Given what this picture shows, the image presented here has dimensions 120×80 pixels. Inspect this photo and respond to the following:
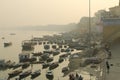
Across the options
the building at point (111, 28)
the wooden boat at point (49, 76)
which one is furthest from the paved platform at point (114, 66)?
the wooden boat at point (49, 76)

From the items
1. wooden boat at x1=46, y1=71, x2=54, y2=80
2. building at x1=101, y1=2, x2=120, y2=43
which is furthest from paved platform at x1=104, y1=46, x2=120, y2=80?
wooden boat at x1=46, y1=71, x2=54, y2=80

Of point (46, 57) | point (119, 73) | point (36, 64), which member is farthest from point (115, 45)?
point (46, 57)

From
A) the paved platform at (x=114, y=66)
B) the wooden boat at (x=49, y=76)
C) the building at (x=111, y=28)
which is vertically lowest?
the wooden boat at (x=49, y=76)

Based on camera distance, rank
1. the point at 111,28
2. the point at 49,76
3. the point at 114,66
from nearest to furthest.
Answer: the point at 114,66 → the point at 111,28 → the point at 49,76

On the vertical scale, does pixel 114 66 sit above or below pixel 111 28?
below

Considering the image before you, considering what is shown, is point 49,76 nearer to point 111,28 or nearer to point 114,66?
point 111,28

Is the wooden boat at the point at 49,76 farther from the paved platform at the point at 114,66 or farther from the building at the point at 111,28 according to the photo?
the paved platform at the point at 114,66

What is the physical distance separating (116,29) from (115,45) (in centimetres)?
121

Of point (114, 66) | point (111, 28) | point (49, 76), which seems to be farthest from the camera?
point (49, 76)

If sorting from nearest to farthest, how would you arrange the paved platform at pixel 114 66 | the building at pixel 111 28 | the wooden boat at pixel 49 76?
the paved platform at pixel 114 66
the building at pixel 111 28
the wooden boat at pixel 49 76

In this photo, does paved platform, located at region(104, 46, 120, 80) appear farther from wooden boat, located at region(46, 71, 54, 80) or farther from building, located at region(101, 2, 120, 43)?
wooden boat, located at region(46, 71, 54, 80)

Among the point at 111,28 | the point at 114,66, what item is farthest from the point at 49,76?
the point at 114,66

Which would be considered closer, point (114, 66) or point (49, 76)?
point (114, 66)

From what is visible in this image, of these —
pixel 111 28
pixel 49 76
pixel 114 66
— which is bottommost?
pixel 49 76
